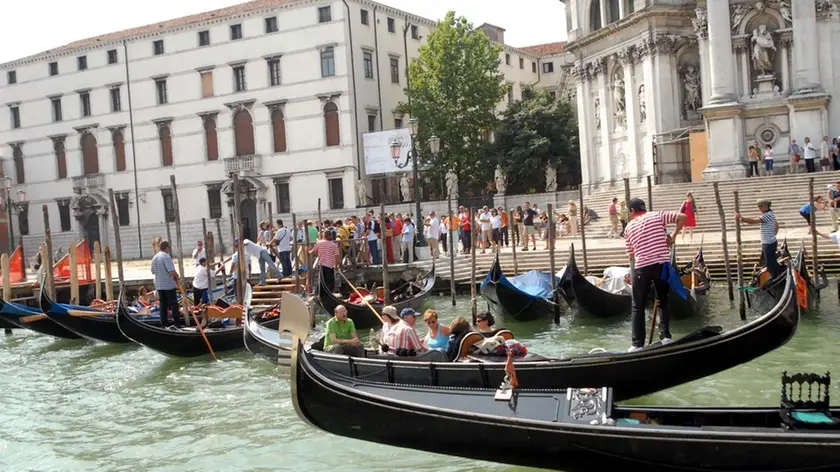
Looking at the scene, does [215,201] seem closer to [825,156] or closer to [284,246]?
[284,246]

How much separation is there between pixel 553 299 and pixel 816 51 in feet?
29.2

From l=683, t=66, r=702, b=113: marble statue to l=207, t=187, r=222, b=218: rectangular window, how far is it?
1420 cm

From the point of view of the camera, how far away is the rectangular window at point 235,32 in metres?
26.7

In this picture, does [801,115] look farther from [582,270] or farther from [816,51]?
[582,270]

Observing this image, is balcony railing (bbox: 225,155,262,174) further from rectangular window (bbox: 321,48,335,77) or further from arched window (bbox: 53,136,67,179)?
arched window (bbox: 53,136,67,179)

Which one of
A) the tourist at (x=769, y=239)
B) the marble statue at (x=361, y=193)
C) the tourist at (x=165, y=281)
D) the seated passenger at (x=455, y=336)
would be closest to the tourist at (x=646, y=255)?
the seated passenger at (x=455, y=336)

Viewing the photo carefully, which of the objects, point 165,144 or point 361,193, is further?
point 165,144

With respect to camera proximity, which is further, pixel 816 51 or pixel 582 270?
pixel 816 51

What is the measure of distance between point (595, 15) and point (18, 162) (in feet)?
67.3

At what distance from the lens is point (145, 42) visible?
92.2 ft

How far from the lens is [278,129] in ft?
87.2

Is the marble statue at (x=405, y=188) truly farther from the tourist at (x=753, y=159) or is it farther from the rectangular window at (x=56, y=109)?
the rectangular window at (x=56, y=109)

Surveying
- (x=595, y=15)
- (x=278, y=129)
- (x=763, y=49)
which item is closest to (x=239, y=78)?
(x=278, y=129)

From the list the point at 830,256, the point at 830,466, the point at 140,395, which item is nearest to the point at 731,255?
the point at 830,256
